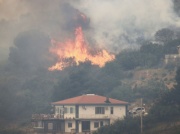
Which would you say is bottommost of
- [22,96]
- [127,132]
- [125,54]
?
[127,132]

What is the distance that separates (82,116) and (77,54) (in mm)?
43768

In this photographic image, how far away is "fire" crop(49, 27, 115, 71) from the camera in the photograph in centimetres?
18600

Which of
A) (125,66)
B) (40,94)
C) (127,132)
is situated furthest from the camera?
(125,66)

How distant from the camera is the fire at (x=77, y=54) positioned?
610 ft

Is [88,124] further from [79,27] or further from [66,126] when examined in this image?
[79,27]

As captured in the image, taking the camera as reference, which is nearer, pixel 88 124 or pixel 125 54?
pixel 88 124

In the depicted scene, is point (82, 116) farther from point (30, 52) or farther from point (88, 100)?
point (30, 52)

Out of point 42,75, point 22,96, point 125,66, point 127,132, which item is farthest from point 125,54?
point 127,132

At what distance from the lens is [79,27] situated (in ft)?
634

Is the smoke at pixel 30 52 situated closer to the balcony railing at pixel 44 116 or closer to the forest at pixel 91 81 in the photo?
the forest at pixel 91 81

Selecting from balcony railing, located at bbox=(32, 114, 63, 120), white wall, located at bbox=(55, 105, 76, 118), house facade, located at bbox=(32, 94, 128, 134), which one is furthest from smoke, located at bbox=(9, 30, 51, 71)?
house facade, located at bbox=(32, 94, 128, 134)

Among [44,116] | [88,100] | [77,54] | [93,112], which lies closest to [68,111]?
[88,100]

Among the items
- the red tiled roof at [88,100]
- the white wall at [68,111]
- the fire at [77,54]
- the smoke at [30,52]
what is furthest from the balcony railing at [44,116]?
the smoke at [30,52]

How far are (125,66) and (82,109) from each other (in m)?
38.6
